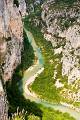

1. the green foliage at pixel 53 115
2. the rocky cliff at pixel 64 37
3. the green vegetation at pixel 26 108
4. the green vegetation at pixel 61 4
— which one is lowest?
the green foliage at pixel 53 115

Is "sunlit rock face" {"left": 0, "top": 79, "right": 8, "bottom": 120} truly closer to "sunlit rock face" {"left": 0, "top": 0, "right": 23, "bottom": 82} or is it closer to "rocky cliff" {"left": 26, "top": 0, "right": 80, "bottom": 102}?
"sunlit rock face" {"left": 0, "top": 0, "right": 23, "bottom": 82}

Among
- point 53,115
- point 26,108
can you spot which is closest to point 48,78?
point 53,115

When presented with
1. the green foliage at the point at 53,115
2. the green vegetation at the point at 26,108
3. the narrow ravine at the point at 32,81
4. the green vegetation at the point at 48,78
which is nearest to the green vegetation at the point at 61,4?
the green vegetation at the point at 48,78

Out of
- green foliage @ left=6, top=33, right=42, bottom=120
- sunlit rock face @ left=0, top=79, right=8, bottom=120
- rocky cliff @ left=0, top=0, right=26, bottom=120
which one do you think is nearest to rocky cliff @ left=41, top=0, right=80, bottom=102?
green foliage @ left=6, top=33, right=42, bottom=120

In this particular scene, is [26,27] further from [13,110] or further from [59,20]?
[13,110]

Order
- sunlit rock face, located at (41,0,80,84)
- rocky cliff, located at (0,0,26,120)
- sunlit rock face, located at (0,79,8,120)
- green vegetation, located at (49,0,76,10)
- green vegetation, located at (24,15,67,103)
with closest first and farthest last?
sunlit rock face, located at (0,79,8,120), rocky cliff, located at (0,0,26,120), green vegetation, located at (24,15,67,103), sunlit rock face, located at (41,0,80,84), green vegetation, located at (49,0,76,10)

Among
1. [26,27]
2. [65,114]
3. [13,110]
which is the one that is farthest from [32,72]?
[26,27]

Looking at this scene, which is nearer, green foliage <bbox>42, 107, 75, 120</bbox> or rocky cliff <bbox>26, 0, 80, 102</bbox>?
green foliage <bbox>42, 107, 75, 120</bbox>

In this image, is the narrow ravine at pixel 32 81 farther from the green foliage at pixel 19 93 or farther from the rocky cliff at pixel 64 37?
the rocky cliff at pixel 64 37
